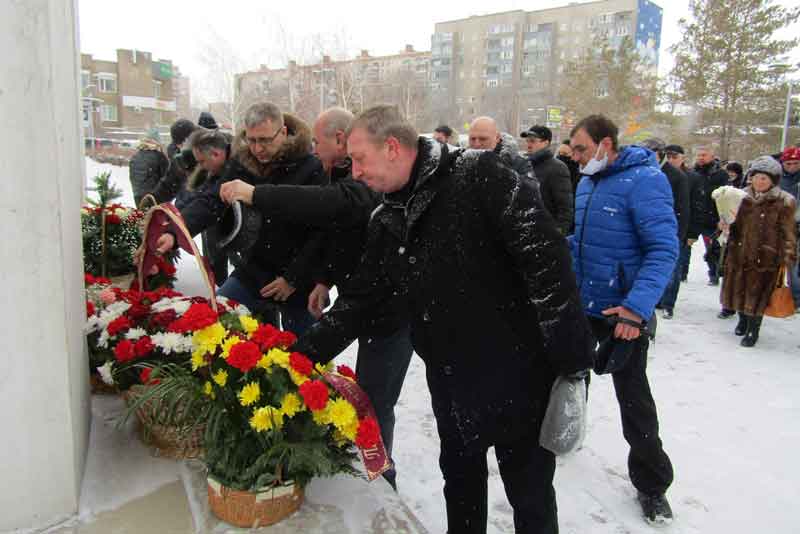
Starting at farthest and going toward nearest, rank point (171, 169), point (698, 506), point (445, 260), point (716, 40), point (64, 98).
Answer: point (716, 40)
point (171, 169)
point (698, 506)
point (64, 98)
point (445, 260)

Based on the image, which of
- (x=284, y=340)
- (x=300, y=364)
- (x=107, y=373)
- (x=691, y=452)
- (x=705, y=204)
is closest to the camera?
(x=300, y=364)

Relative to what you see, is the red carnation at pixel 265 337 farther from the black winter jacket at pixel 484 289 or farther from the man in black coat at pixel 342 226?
the black winter jacket at pixel 484 289

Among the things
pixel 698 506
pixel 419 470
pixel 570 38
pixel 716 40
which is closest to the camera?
pixel 698 506

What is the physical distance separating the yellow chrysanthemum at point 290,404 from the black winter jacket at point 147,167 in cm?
589

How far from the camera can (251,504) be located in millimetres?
2129

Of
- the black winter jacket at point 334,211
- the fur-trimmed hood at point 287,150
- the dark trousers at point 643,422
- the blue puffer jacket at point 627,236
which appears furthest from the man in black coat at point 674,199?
the black winter jacket at point 334,211

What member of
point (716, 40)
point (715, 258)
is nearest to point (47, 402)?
point (715, 258)

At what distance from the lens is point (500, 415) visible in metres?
2.00

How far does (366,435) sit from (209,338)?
697 millimetres

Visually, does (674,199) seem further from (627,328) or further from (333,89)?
(333,89)

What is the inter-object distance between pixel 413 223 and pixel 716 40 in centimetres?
2829

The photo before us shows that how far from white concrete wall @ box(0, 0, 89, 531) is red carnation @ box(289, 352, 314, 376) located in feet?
2.52

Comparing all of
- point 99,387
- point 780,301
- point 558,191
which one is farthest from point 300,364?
point 780,301

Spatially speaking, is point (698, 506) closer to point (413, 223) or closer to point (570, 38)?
point (413, 223)
